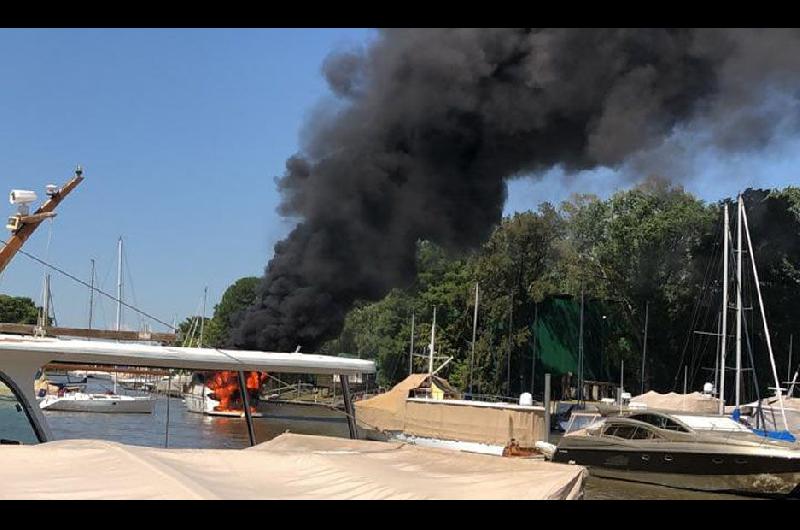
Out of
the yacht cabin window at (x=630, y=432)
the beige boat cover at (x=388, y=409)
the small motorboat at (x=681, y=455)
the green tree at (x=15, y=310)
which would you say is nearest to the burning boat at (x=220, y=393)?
the small motorboat at (x=681, y=455)

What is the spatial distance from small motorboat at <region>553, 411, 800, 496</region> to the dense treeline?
30.0 m

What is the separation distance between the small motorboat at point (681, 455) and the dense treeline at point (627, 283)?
30.0 m

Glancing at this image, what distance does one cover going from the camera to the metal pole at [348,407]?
33.7 feet

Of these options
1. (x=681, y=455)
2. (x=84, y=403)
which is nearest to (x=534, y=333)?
(x=681, y=455)

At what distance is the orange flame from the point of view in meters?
9.77

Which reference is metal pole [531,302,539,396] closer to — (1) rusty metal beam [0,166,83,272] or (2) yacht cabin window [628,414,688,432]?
(2) yacht cabin window [628,414,688,432]

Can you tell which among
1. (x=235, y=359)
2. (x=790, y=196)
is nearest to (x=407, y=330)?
(x=790, y=196)

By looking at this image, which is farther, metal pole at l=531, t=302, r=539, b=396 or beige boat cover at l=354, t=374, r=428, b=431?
metal pole at l=531, t=302, r=539, b=396

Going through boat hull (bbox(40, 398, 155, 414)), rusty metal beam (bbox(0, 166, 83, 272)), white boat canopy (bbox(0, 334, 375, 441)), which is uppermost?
rusty metal beam (bbox(0, 166, 83, 272))

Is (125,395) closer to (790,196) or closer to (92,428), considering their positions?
(92,428)

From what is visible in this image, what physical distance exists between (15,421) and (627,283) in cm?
5599

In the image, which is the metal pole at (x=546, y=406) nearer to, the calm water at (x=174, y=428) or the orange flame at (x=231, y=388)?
the calm water at (x=174, y=428)

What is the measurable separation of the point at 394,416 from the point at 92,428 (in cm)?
2582

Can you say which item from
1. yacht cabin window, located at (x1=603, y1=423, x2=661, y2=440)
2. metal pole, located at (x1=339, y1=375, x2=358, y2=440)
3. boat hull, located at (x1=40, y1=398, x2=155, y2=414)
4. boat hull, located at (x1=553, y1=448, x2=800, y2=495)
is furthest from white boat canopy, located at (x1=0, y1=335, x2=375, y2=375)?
yacht cabin window, located at (x1=603, y1=423, x2=661, y2=440)
